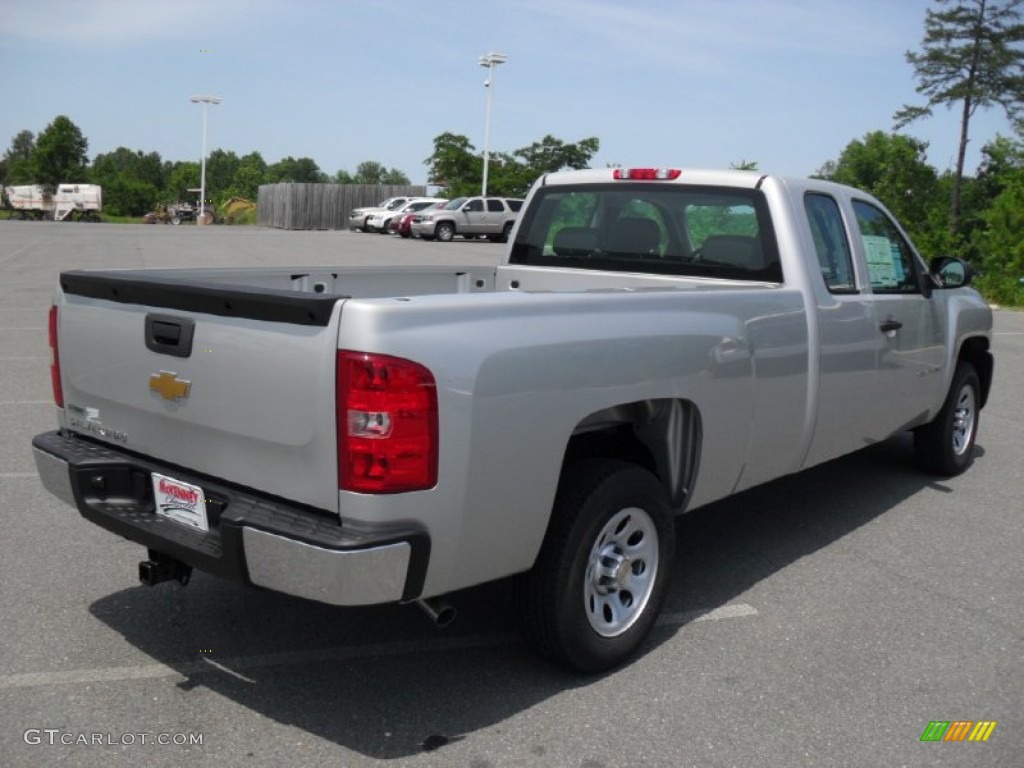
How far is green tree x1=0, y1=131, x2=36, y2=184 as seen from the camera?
87.0m

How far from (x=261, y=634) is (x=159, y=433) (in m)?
1.02

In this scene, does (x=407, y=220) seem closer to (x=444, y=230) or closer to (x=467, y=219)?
(x=444, y=230)

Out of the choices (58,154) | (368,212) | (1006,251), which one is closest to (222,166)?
(58,154)

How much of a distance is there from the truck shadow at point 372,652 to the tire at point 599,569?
0.61 feet

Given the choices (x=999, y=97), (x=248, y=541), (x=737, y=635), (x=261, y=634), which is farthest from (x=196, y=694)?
(x=999, y=97)

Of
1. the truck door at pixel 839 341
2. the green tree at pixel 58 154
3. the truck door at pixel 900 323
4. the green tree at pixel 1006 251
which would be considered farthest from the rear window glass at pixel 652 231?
→ the green tree at pixel 58 154

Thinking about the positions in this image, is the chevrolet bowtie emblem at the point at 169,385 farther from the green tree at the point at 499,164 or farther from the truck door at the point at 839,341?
the green tree at the point at 499,164

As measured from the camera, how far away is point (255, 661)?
3.93 m

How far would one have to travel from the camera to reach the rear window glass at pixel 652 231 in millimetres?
5109

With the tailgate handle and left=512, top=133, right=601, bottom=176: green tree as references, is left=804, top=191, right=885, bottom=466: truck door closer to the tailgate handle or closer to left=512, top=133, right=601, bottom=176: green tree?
the tailgate handle

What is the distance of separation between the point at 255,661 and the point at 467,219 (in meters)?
37.1

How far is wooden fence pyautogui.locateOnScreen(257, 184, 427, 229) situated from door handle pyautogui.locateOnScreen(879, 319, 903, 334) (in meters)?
55.4

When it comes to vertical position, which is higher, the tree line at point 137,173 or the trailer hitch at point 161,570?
the tree line at point 137,173

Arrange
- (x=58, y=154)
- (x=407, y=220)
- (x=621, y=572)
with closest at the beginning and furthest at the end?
(x=621, y=572)
(x=407, y=220)
(x=58, y=154)
